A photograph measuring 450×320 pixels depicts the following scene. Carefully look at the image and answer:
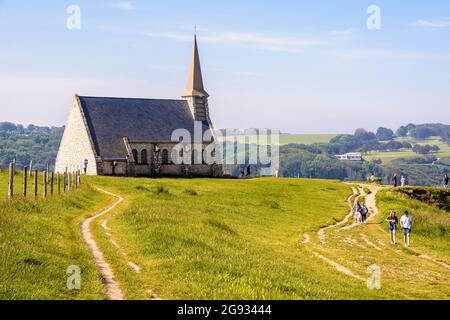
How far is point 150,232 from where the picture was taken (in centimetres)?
2858

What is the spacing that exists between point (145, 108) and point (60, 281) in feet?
224

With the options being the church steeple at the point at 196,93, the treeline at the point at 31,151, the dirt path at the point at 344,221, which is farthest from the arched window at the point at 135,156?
the treeline at the point at 31,151

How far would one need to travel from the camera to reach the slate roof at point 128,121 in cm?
7912

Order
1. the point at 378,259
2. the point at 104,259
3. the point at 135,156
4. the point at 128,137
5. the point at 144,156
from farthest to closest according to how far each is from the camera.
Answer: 1. the point at 144,156
2. the point at 135,156
3. the point at 128,137
4. the point at 378,259
5. the point at 104,259

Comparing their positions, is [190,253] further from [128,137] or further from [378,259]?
[128,137]

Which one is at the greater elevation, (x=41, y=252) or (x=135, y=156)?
(x=135, y=156)

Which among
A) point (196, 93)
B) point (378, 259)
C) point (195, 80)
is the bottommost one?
point (378, 259)

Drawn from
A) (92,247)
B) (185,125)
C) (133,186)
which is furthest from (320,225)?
(185,125)

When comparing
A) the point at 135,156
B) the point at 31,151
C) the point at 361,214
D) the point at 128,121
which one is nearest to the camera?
the point at 361,214

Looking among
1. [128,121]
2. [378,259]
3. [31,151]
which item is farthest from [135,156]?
A: [31,151]

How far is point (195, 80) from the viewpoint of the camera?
307 ft

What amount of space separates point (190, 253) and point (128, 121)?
59986mm

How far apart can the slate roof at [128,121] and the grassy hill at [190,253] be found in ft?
89.5
